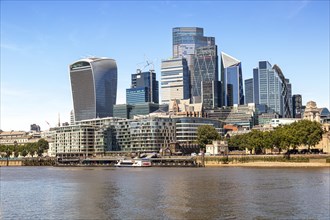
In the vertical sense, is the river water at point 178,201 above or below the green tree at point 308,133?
below

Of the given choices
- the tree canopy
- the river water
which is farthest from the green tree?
the river water

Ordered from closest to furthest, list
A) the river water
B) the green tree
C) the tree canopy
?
the river water < the green tree < the tree canopy

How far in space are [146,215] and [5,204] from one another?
87.0 ft

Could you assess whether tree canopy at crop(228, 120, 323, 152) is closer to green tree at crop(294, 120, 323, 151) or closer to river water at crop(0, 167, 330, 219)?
green tree at crop(294, 120, 323, 151)

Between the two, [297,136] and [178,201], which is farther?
[297,136]

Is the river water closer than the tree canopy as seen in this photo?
Yes

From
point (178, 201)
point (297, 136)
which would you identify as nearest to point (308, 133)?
point (297, 136)

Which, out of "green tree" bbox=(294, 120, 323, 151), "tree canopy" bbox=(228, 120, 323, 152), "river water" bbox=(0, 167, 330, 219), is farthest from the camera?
"tree canopy" bbox=(228, 120, 323, 152)

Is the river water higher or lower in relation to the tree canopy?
lower

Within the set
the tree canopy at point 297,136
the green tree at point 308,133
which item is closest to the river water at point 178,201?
the green tree at point 308,133

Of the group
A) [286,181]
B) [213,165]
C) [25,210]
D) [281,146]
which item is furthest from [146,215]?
[213,165]

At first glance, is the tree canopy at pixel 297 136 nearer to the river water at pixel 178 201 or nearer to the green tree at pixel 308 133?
the green tree at pixel 308 133

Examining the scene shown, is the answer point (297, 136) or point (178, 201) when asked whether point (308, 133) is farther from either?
point (178, 201)

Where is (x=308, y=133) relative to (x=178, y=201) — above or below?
above
